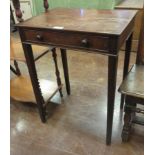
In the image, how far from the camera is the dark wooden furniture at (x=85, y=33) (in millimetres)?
886

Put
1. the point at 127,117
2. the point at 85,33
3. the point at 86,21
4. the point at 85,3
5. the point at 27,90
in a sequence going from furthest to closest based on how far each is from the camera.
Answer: the point at 85,3 < the point at 27,90 < the point at 127,117 < the point at 86,21 < the point at 85,33

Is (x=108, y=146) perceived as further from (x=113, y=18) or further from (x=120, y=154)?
(x=113, y=18)

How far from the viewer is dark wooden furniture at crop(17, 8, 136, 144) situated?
2.91ft

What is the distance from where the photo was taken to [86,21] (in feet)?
3.42

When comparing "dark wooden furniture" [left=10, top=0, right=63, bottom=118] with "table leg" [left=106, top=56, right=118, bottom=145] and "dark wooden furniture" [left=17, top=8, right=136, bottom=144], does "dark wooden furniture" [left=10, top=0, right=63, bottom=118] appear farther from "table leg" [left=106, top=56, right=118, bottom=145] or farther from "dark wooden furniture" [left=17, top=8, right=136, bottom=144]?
"table leg" [left=106, top=56, right=118, bottom=145]

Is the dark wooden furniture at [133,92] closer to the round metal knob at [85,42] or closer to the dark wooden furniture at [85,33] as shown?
the dark wooden furniture at [85,33]

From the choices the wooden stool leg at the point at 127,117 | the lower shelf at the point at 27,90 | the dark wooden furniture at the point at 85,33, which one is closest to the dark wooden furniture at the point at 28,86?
the lower shelf at the point at 27,90

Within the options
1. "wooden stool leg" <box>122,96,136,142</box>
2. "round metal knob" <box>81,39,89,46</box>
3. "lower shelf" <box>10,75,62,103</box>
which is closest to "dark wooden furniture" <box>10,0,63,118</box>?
"lower shelf" <box>10,75,62,103</box>

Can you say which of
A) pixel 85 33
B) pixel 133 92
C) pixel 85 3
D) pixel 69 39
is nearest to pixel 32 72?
pixel 69 39

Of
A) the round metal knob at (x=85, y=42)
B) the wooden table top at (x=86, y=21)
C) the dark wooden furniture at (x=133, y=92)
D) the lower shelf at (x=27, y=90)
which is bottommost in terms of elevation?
the lower shelf at (x=27, y=90)

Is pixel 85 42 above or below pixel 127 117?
above

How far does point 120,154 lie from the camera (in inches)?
49.0

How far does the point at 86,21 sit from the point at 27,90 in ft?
3.37

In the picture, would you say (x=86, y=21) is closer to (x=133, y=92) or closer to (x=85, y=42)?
(x=85, y=42)
